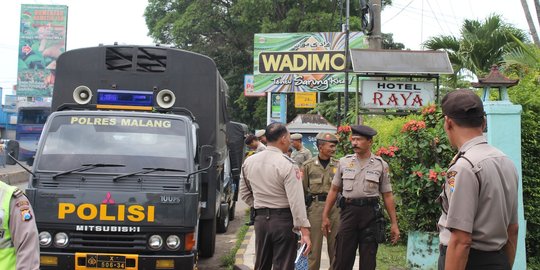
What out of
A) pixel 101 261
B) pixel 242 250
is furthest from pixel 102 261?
pixel 242 250

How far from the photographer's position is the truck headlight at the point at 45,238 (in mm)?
5648

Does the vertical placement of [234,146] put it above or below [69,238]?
above

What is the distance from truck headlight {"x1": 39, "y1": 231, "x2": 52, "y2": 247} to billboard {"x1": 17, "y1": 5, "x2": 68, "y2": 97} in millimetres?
35041

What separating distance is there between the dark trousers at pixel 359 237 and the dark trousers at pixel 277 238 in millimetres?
539

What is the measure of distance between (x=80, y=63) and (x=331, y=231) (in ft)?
13.0

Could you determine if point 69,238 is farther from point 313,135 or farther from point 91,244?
point 313,135

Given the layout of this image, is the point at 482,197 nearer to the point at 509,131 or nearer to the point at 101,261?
the point at 509,131

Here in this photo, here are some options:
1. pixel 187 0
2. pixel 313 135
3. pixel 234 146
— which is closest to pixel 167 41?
pixel 187 0

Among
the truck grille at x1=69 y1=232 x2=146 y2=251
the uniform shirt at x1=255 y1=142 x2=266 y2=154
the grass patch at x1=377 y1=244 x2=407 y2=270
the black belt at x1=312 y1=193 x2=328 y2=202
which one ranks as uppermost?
the uniform shirt at x1=255 y1=142 x2=266 y2=154

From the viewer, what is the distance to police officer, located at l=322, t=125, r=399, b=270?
536 centimetres

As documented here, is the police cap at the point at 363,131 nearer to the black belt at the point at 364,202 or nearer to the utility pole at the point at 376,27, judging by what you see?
the black belt at the point at 364,202

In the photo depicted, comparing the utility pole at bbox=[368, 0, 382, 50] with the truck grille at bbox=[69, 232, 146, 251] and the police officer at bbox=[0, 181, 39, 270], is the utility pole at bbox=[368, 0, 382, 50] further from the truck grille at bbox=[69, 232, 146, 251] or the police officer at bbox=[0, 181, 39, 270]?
the police officer at bbox=[0, 181, 39, 270]

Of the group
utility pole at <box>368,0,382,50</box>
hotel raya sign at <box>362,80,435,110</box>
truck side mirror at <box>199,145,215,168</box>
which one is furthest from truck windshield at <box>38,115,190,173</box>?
utility pole at <box>368,0,382,50</box>

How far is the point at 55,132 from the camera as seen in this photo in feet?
20.8
